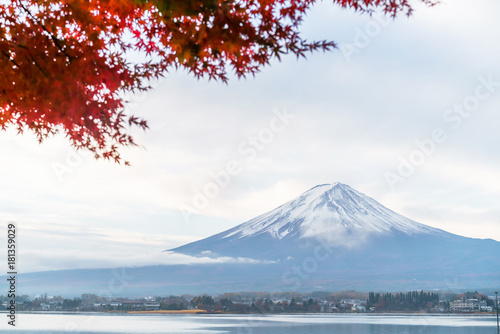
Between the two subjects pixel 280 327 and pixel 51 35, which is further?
Result: pixel 280 327

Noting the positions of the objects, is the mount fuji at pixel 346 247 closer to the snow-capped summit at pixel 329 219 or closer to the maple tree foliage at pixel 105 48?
the snow-capped summit at pixel 329 219

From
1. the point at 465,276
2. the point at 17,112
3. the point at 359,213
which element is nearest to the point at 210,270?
the point at 359,213

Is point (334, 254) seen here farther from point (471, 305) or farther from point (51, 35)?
point (51, 35)

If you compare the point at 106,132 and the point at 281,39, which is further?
the point at 106,132

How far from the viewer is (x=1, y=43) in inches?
157

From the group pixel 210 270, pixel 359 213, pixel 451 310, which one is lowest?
pixel 451 310

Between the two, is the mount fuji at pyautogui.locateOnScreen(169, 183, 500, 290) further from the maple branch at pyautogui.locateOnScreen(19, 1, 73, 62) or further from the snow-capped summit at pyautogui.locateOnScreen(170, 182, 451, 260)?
the maple branch at pyautogui.locateOnScreen(19, 1, 73, 62)

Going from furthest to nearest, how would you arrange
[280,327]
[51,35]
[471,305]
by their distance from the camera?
1. [471,305]
2. [280,327]
3. [51,35]

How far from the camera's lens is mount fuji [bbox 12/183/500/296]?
102500 millimetres

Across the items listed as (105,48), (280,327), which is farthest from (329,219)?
(105,48)

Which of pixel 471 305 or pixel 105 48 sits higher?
pixel 105 48

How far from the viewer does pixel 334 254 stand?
115 m

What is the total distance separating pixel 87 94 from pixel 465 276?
5208 inches

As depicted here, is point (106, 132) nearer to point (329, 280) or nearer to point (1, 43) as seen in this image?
point (1, 43)
